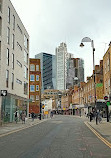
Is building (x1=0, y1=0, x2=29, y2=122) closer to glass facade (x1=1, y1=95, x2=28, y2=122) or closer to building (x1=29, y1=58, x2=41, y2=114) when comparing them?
glass facade (x1=1, y1=95, x2=28, y2=122)

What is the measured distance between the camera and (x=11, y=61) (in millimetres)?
32938

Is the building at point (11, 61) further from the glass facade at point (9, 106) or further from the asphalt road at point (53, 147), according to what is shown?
the asphalt road at point (53, 147)

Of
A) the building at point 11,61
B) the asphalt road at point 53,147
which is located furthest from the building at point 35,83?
the asphalt road at point 53,147

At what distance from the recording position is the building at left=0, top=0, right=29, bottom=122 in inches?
1136

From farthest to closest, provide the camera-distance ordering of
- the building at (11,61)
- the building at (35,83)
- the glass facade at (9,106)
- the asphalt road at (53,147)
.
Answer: the building at (35,83)
the glass facade at (9,106)
the building at (11,61)
the asphalt road at (53,147)

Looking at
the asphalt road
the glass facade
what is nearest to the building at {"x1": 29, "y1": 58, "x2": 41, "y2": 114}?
the glass facade

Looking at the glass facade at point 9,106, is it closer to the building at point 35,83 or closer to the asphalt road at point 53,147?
the asphalt road at point 53,147

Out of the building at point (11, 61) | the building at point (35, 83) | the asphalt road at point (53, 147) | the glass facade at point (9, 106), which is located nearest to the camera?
the asphalt road at point (53, 147)

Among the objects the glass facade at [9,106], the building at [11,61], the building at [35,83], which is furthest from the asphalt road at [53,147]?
the building at [35,83]

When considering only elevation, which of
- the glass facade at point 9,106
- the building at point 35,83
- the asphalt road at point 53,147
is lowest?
the asphalt road at point 53,147

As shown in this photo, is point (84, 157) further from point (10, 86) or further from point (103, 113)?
point (103, 113)

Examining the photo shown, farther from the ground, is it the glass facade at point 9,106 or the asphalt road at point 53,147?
the glass facade at point 9,106

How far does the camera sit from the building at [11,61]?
1136 inches

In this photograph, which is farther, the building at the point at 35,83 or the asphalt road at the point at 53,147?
the building at the point at 35,83
